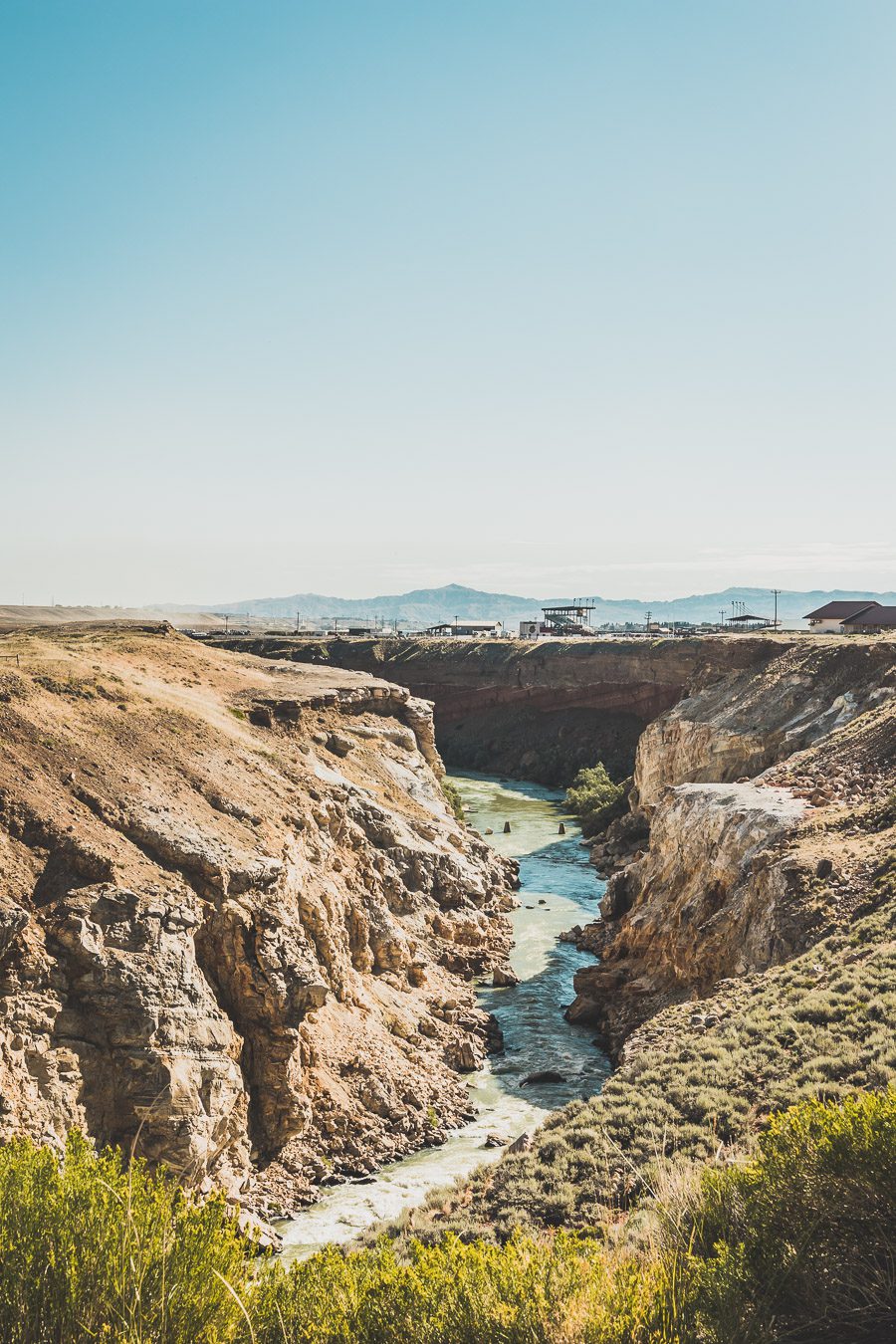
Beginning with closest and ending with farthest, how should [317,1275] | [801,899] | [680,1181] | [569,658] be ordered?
[317,1275]
[680,1181]
[801,899]
[569,658]

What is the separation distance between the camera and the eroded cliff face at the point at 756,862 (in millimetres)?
23922

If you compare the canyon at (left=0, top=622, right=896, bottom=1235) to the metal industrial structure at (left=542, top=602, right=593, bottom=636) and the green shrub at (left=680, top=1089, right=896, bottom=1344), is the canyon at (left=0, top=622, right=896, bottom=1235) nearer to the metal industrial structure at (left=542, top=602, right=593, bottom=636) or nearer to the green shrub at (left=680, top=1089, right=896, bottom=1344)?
the green shrub at (left=680, top=1089, right=896, bottom=1344)

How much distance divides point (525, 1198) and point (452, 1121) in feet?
26.9

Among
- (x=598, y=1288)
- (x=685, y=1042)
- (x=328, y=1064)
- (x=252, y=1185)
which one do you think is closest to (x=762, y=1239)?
(x=598, y=1288)

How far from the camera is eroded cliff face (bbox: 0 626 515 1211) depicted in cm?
1648

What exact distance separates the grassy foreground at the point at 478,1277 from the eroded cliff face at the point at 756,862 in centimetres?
1387

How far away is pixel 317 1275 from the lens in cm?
887

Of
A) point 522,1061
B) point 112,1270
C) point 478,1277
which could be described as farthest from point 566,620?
point 112,1270

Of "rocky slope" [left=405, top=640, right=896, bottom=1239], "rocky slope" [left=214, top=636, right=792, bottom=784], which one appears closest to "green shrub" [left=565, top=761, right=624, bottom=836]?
"rocky slope" [left=214, top=636, right=792, bottom=784]

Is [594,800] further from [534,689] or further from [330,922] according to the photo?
[330,922]

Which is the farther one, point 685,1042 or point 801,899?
point 801,899

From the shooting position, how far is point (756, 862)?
26.4 metres

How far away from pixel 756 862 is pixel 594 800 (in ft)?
112

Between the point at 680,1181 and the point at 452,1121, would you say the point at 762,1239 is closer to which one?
the point at 680,1181
